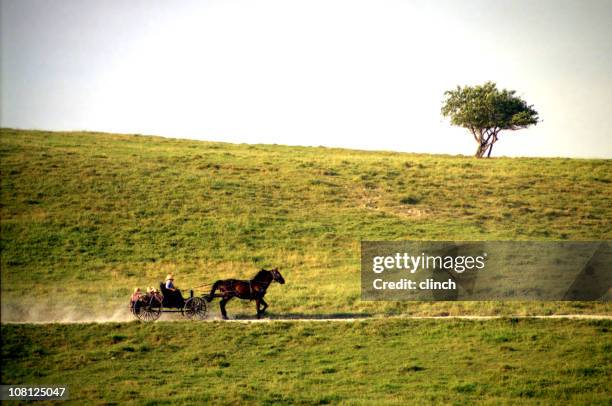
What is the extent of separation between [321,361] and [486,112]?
67177 mm

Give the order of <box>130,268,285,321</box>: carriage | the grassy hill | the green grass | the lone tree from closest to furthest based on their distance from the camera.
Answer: the green grass, <box>130,268,285,321</box>: carriage, the grassy hill, the lone tree

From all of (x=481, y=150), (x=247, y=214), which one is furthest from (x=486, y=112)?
(x=247, y=214)

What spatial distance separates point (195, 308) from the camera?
2886 centimetres

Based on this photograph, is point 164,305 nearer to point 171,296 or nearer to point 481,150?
point 171,296

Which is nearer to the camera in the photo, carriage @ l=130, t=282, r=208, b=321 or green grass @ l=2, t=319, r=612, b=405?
green grass @ l=2, t=319, r=612, b=405

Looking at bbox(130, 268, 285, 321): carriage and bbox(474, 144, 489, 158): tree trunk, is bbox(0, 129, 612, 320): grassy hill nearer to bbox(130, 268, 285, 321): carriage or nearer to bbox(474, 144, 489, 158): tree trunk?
bbox(130, 268, 285, 321): carriage

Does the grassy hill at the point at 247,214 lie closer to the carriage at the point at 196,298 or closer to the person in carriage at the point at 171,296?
the carriage at the point at 196,298

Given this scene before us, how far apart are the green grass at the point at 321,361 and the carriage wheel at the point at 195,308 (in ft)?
2.54

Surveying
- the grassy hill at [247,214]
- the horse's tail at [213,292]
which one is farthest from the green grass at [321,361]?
the grassy hill at [247,214]

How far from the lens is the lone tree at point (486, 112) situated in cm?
8706

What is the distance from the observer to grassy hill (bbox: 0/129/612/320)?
35.5 m

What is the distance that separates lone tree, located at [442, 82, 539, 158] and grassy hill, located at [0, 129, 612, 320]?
533 inches

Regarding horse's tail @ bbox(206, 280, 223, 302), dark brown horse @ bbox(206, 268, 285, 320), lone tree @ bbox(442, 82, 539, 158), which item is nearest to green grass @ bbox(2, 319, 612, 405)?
horse's tail @ bbox(206, 280, 223, 302)

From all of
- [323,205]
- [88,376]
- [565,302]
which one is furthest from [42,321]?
[323,205]
